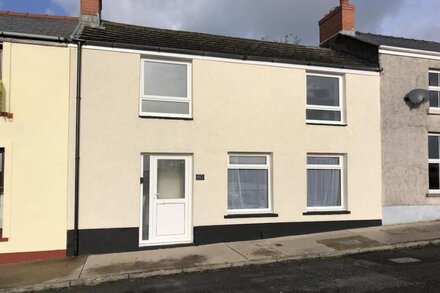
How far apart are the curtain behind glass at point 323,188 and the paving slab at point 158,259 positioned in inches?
117

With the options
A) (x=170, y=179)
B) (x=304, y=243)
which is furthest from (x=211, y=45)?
(x=304, y=243)

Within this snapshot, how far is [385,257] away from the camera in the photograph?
359 inches

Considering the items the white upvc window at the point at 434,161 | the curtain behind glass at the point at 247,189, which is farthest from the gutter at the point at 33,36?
the white upvc window at the point at 434,161

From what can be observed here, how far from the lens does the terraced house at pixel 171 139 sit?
381 inches

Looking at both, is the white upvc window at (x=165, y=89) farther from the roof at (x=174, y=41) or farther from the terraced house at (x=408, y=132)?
the terraced house at (x=408, y=132)

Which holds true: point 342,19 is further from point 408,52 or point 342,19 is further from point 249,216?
point 249,216

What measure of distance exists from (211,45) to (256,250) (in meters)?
5.40

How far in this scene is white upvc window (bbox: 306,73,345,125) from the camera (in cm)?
1209

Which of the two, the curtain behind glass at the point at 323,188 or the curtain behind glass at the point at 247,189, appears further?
the curtain behind glass at the point at 323,188

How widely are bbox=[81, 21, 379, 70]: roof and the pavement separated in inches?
179

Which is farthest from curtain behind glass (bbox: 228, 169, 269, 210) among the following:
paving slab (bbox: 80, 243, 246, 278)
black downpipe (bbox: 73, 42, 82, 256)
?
black downpipe (bbox: 73, 42, 82, 256)

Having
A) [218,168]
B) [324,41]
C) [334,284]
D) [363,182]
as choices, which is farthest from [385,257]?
[324,41]

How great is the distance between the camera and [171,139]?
10.5m

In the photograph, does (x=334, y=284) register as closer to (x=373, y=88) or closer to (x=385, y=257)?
(x=385, y=257)
